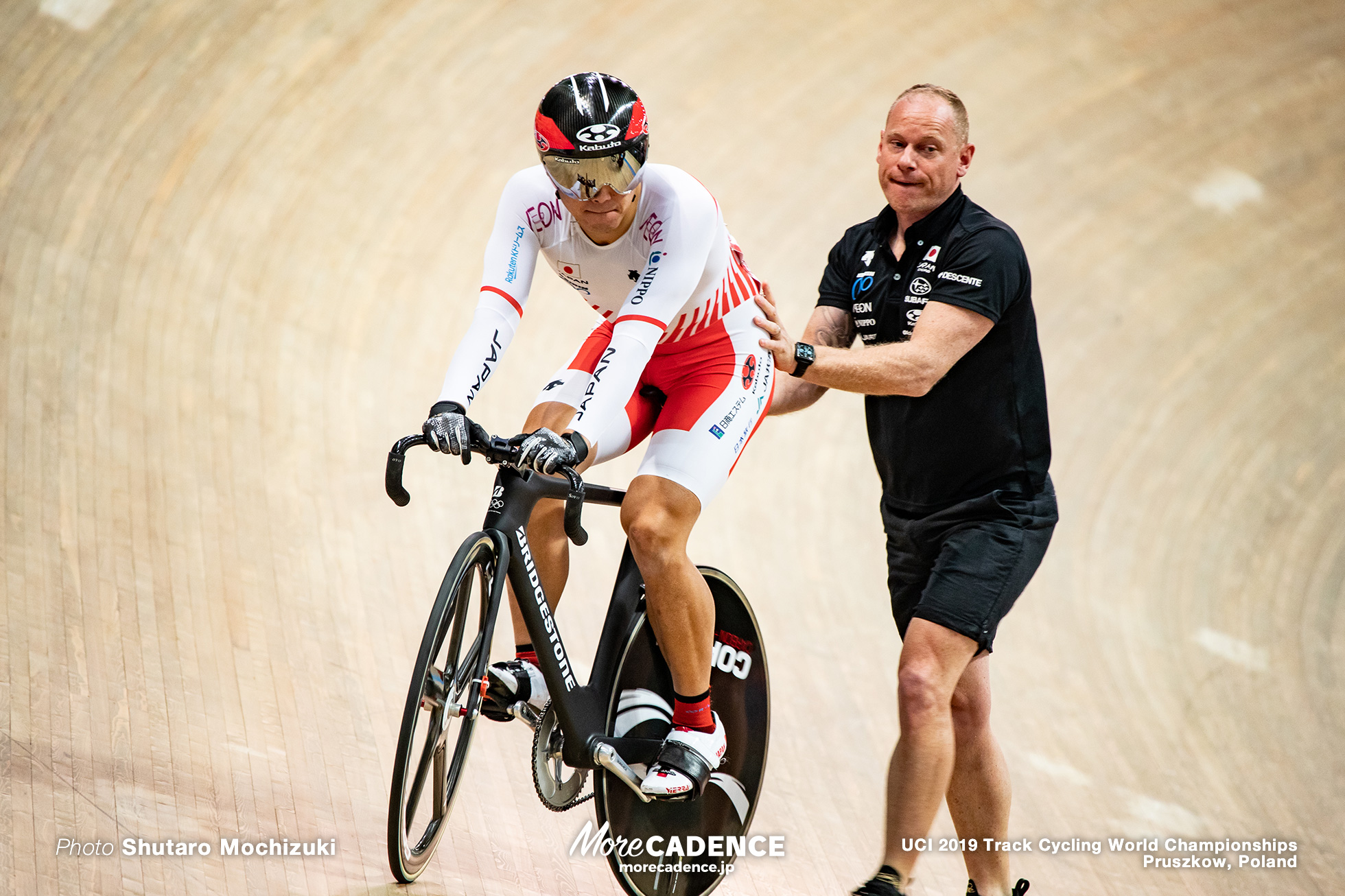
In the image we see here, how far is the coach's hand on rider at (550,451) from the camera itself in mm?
2293

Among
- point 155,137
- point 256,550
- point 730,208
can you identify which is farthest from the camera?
point 730,208

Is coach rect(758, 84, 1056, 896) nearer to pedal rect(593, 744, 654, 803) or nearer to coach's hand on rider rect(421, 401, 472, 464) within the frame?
pedal rect(593, 744, 654, 803)

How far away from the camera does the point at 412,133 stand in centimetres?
607

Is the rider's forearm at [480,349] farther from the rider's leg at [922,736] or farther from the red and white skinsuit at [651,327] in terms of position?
the rider's leg at [922,736]

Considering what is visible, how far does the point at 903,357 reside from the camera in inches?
105

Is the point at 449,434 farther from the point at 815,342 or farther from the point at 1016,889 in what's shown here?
the point at 1016,889

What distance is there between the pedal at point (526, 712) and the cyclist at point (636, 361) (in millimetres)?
18

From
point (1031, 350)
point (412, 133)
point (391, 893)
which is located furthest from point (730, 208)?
point (391, 893)

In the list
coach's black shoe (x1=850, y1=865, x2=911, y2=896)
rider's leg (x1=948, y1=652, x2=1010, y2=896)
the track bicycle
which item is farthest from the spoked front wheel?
rider's leg (x1=948, y1=652, x2=1010, y2=896)

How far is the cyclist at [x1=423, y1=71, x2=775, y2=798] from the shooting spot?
243cm

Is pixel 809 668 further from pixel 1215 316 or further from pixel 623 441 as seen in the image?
pixel 1215 316

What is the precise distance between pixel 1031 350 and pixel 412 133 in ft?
13.5

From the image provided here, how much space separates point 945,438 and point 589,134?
3.62ft

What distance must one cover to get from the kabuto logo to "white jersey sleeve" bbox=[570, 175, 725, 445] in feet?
0.74
